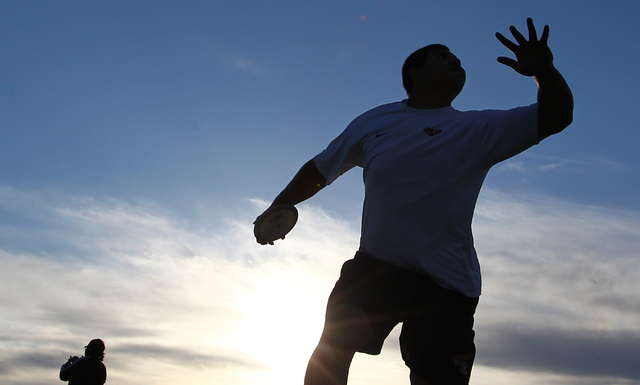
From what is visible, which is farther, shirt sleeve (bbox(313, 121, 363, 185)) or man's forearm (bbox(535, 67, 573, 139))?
shirt sleeve (bbox(313, 121, 363, 185))

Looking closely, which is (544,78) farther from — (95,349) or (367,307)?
(95,349)

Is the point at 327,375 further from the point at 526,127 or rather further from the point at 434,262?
the point at 526,127

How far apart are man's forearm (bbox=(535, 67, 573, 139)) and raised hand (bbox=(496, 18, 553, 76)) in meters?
0.04

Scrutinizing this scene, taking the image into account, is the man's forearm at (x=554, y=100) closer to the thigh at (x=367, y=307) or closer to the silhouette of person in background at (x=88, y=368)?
the thigh at (x=367, y=307)

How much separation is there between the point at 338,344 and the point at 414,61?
2126mm

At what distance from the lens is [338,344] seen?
9.39 feet

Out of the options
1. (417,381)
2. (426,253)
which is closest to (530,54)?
(426,253)

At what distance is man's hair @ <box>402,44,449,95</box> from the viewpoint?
3781 mm

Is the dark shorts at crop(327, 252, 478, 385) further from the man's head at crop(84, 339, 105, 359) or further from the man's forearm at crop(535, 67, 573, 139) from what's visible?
the man's head at crop(84, 339, 105, 359)

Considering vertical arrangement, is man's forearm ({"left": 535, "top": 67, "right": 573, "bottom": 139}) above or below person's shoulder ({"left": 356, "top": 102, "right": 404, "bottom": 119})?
below

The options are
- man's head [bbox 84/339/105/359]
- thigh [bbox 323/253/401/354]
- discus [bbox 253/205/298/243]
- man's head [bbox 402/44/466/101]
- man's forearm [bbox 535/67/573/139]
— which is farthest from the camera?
man's head [bbox 84/339/105/359]

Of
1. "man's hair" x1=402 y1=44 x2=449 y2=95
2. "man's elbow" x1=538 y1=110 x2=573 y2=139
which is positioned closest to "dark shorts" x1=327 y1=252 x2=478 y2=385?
"man's elbow" x1=538 y1=110 x2=573 y2=139

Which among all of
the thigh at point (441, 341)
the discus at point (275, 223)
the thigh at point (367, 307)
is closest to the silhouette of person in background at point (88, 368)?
the discus at point (275, 223)

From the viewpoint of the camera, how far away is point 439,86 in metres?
3.51
